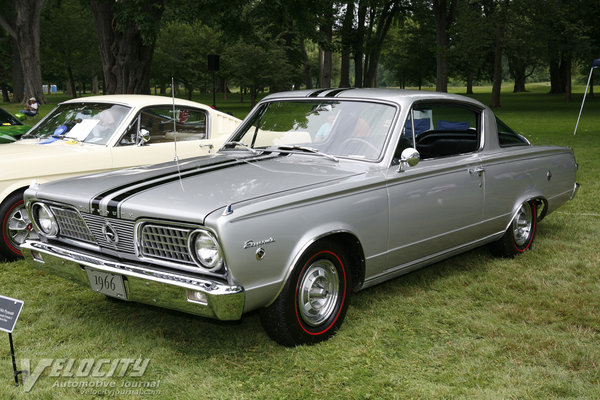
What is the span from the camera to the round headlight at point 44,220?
421 cm


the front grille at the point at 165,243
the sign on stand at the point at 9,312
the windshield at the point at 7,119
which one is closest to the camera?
the sign on stand at the point at 9,312

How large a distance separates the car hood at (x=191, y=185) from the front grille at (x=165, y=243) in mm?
101

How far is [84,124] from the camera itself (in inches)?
270

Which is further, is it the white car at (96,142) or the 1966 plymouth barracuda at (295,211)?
the white car at (96,142)

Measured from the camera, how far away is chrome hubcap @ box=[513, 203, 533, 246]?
5.93 metres

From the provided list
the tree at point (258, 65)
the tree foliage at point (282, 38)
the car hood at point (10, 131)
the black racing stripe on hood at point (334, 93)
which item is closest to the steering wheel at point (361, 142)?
the black racing stripe on hood at point (334, 93)

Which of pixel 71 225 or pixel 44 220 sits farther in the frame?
pixel 44 220

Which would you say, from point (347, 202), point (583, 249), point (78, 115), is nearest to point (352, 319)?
point (347, 202)

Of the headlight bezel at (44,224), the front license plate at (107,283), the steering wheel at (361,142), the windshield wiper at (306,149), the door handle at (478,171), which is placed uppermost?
the steering wheel at (361,142)

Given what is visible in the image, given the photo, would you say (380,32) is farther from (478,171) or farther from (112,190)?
(112,190)

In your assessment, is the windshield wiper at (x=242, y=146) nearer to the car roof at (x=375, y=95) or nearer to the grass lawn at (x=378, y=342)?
the car roof at (x=375, y=95)

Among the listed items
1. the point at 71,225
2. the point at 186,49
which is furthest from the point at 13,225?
the point at 186,49

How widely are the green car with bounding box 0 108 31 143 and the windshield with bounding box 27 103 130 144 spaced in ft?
3.78

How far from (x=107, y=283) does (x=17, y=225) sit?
2.63 m
